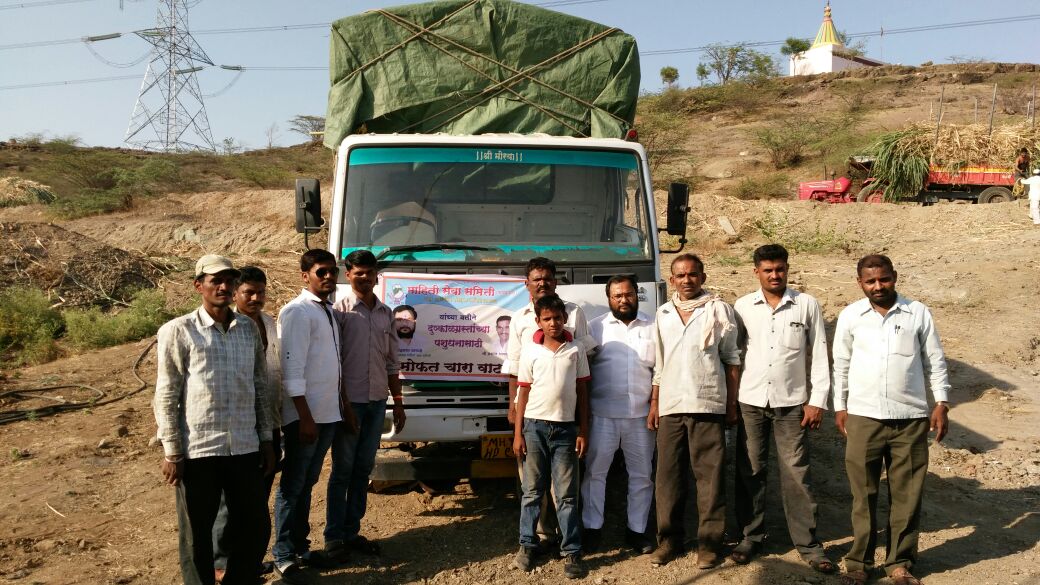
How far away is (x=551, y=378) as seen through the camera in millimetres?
4266

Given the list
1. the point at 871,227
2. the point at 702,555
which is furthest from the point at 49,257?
the point at 871,227

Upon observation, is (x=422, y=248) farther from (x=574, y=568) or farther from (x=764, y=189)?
(x=764, y=189)

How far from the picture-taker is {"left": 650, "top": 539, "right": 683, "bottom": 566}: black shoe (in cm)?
444

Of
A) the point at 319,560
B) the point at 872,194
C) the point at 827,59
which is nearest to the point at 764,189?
the point at 872,194

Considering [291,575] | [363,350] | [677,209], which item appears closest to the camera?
[291,575]

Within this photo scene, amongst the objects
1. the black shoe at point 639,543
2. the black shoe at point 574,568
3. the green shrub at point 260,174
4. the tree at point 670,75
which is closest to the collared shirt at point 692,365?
the black shoe at point 639,543

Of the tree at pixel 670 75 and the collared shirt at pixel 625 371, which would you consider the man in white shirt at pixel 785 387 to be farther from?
the tree at pixel 670 75

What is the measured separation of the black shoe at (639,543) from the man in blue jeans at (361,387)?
143cm

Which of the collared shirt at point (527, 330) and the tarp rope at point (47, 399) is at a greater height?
the collared shirt at point (527, 330)

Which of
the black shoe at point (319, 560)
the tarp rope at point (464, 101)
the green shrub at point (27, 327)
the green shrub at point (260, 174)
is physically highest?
the green shrub at point (260, 174)

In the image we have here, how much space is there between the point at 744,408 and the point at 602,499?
36.8 inches

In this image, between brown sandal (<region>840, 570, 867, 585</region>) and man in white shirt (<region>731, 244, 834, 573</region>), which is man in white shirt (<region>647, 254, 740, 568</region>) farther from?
brown sandal (<region>840, 570, 867, 585</region>)

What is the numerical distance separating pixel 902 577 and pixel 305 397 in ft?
10.2

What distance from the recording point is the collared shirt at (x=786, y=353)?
14.1 feet
